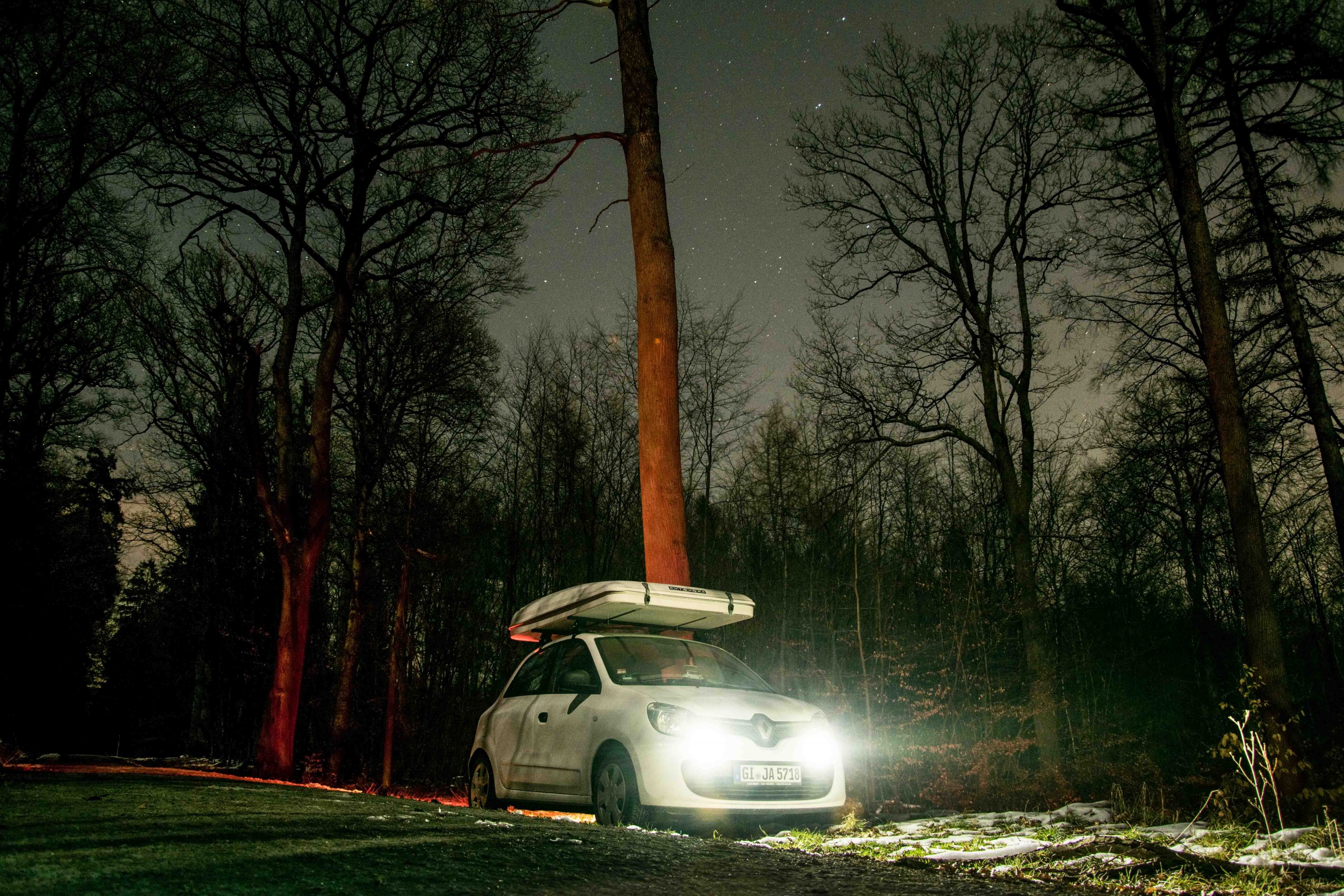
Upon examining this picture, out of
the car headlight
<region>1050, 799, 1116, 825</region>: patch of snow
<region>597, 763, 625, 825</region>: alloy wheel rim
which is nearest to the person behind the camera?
the car headlight

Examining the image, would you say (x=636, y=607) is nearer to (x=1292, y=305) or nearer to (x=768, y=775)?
(x=768, y=775)

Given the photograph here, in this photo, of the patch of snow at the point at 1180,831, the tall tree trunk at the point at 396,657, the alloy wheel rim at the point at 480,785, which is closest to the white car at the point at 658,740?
the alloy wheel rim at the point at 480,785

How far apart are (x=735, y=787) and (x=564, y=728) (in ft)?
5.74

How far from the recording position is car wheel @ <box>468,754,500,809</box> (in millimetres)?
8656

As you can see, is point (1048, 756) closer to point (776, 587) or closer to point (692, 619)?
point (776, 587)

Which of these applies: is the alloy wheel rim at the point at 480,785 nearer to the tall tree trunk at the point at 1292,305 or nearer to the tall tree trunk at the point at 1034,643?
the tall tree trunk at the point at 1034,643

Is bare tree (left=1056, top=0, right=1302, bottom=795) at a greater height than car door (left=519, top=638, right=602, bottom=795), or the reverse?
bare tree (left=1056, top=0, right=1302, bottom=795)

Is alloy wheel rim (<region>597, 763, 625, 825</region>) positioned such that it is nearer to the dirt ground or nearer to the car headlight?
the car headlight

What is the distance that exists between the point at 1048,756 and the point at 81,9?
21.1 m

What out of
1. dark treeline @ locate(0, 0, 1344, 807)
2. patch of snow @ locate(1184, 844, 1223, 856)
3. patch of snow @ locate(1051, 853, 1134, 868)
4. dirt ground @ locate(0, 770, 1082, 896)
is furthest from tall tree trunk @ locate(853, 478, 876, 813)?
dirt ground @ locate(0, 770, 1082, 896)

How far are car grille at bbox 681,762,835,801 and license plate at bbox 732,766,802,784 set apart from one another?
2 centimetres

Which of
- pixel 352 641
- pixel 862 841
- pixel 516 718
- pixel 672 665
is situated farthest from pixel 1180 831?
pixel 352 641

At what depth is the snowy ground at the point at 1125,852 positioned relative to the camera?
12.9ft

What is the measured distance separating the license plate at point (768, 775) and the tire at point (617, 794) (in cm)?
73
